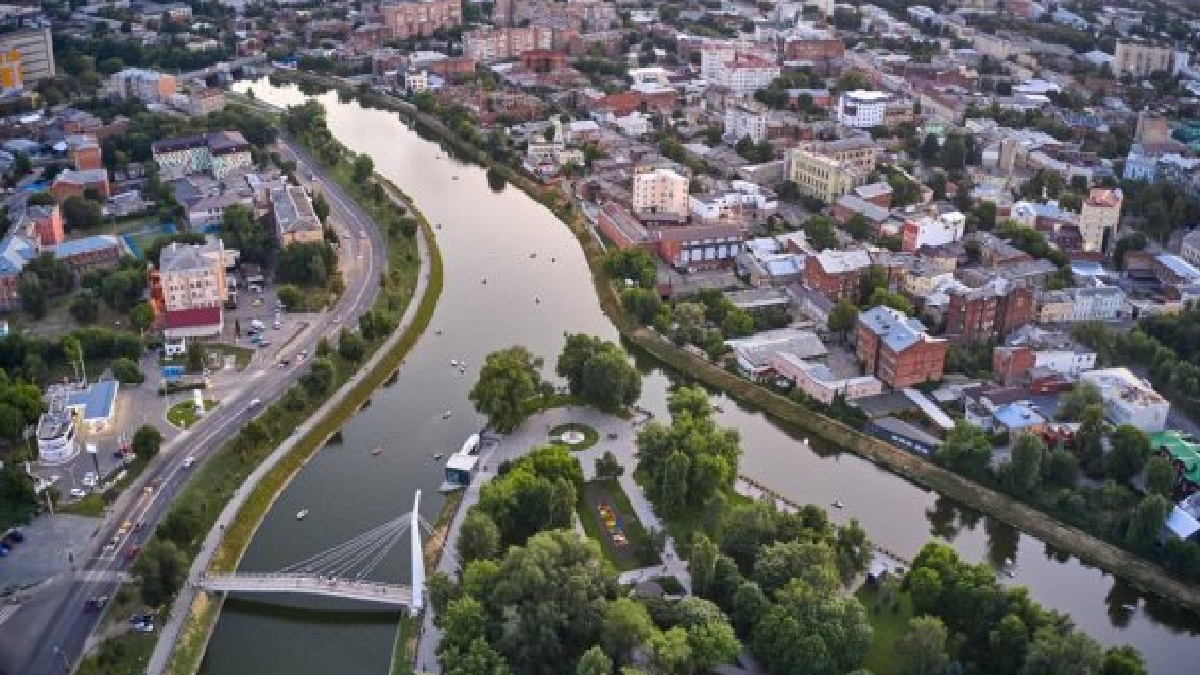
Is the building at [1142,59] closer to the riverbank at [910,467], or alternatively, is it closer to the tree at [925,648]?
the riverbank at [910,467]

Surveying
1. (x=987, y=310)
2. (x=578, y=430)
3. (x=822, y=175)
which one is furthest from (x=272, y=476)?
(x=822, y=175)

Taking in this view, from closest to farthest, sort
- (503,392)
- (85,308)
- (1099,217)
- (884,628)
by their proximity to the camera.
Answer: (884,628), (503,392), (85,308), (1099,217)

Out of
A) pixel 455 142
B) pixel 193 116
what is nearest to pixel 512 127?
pixel 455 142

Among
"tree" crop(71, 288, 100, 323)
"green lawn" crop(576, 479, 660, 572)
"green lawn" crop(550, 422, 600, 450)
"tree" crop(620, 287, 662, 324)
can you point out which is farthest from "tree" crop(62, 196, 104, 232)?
"green lawn" crop(576, 479, 660, 572)

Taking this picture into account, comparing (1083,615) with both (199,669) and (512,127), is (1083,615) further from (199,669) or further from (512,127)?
(512,127)

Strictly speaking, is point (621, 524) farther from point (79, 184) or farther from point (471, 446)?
point (79, 184)
